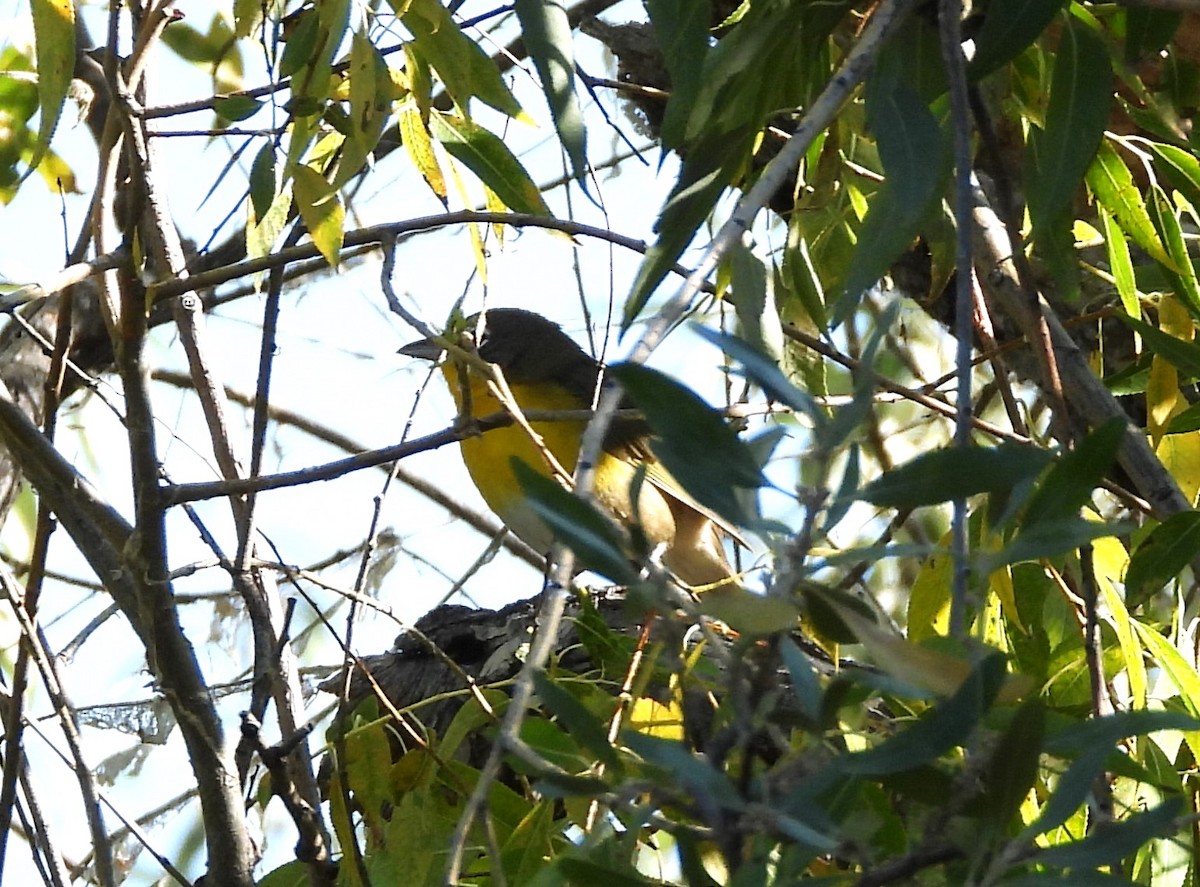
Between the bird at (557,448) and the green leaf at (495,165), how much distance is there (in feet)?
5.03

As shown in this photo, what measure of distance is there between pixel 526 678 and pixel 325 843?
3.20 feet

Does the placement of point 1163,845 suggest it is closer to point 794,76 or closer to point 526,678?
point 794,76

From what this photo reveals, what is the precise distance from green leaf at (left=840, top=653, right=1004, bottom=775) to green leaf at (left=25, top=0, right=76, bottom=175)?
1.23m

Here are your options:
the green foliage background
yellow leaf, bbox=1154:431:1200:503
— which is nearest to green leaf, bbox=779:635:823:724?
the green foliage background

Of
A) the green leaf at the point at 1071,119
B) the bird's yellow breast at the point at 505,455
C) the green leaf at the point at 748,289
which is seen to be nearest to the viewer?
the green leaf at the point at 748,289

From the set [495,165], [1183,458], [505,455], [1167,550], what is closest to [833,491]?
[1167,550]

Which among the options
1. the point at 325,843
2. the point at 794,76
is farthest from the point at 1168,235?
the point at 325,843

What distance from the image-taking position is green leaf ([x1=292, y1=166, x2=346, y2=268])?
1.65 meters

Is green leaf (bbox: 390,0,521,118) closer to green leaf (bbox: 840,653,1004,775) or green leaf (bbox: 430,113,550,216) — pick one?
green leaf (bbox: 430,113,550,216)

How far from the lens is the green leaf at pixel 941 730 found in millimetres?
754

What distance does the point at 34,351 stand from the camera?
313cm

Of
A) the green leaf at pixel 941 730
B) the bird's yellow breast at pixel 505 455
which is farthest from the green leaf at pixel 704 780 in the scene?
the bird's yellow breast at pixel 505 455

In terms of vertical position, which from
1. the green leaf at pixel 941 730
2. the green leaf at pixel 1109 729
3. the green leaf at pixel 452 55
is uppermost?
the green leaf at pixel 452 55

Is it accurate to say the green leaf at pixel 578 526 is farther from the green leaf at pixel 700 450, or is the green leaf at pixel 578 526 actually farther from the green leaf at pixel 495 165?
the green leaf at pixel 495 165
